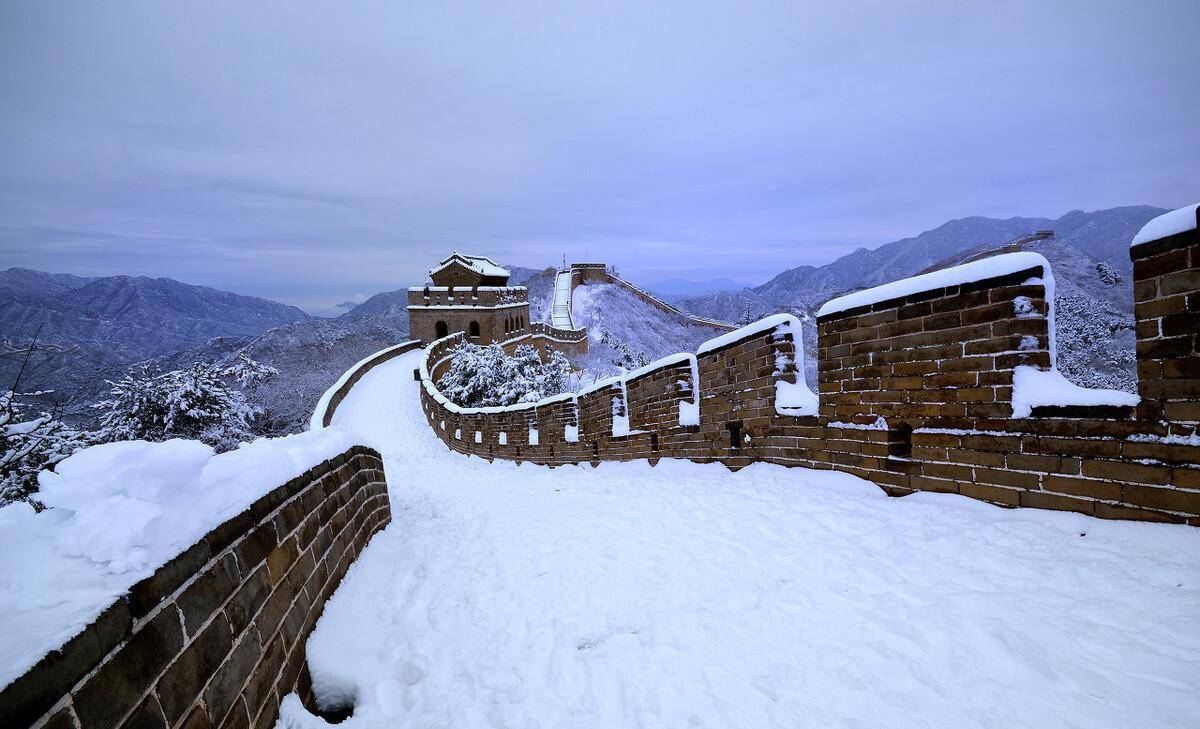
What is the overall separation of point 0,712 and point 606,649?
77.7 inches

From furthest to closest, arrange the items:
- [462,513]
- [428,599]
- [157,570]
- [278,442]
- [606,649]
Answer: [462,513], [428,599], [278,442], [606,649], [157,570]

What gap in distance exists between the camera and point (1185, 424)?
206cm

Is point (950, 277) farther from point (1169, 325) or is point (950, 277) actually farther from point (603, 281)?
point (603, 281)

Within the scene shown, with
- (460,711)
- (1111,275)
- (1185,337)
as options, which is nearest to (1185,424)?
(1185,337)

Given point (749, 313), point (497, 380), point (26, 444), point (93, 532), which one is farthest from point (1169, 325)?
point (749, 313)

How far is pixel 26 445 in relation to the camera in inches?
224

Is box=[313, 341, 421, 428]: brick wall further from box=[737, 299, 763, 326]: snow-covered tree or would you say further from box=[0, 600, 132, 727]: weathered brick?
box=[737, 299, 763, 326]: snow-covered tree

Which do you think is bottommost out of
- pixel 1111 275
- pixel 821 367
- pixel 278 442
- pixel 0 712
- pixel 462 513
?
pixel 462 513

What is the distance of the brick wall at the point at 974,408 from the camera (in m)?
2.11

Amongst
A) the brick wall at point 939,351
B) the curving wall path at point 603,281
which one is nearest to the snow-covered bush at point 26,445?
the brick wall at point 939,351

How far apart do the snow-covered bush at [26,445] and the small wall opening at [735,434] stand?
684 centimetres

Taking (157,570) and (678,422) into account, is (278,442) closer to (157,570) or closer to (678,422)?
(157,570)

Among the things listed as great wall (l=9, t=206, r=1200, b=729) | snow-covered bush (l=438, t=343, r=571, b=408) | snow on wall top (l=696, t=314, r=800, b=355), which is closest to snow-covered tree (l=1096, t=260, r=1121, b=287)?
snow-covered bush (l=438, t=343, r=571, b=408)

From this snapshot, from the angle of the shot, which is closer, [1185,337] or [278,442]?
[1185,337]
